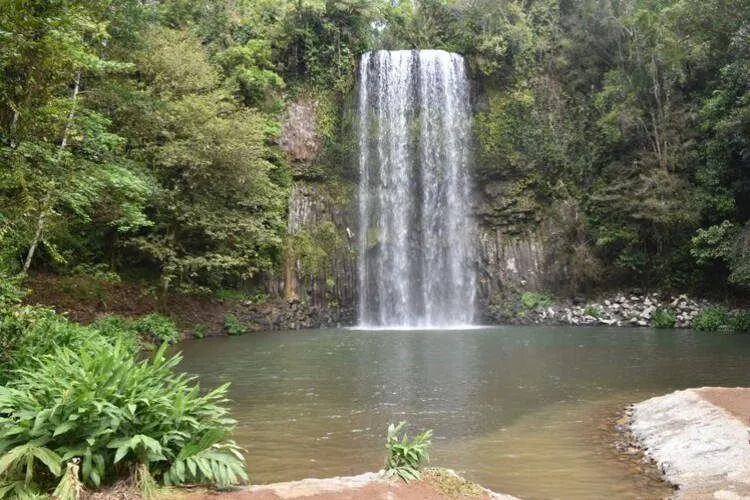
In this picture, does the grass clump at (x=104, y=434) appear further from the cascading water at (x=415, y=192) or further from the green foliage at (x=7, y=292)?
the cascading water at (x=415, y=192)

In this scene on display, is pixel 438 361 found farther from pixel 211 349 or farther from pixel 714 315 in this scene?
pixel 714 315

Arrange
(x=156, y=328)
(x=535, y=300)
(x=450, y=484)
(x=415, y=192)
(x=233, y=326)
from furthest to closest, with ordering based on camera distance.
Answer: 1. (x=415, y=192)
2. (x=535, y=300)
3. (x=233, y=326)
4. (x=156, y=328)
5. (x=450, y=484)

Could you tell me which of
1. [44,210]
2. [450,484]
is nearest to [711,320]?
[450,484]

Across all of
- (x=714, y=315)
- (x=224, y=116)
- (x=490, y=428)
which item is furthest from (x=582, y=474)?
(x=224, y=116)

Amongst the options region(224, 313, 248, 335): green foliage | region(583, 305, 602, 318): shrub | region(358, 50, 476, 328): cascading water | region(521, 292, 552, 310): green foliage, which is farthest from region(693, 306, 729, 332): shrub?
region(224, 313, 248, 335): green foliage

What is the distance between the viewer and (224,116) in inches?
842

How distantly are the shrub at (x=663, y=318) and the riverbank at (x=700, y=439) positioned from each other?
48.3 ft

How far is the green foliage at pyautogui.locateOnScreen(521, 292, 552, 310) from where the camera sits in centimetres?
2400

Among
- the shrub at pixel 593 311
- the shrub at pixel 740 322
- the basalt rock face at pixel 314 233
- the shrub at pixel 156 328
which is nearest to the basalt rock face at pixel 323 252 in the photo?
the basalt rock face at pixel 314 233

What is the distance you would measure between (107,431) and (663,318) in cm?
2143

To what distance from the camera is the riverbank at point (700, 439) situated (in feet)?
16.0

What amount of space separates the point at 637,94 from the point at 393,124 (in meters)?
10.5

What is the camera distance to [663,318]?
837 inches

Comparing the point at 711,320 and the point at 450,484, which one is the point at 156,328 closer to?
the point at 450,484
